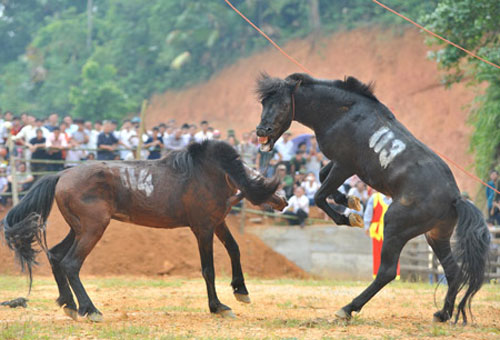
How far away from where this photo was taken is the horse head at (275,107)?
805cm

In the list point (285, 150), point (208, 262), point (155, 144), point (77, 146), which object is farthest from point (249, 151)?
point (208, 262)

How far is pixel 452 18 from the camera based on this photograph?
16.5m

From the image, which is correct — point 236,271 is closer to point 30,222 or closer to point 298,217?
point 30,222

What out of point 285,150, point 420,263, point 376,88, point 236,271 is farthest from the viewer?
point 376,88

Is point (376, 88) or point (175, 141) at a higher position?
point (376, 88)

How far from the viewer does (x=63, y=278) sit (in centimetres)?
835

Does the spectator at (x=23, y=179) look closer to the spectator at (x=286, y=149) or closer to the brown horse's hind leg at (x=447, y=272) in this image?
the spectator at (x=286, y=149)

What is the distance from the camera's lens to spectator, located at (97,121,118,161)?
1700cm

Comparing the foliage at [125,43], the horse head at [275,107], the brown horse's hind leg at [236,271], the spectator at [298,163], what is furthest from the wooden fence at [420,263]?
the foliage at [125,43]

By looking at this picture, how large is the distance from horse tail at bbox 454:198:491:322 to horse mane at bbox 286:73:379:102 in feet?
5.96

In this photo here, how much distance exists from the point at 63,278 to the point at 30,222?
0.83 metres

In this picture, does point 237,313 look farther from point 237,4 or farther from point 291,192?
point 237,4

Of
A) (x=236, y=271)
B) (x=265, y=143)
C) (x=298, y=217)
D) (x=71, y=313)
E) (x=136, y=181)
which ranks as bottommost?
(x=71, y=313)

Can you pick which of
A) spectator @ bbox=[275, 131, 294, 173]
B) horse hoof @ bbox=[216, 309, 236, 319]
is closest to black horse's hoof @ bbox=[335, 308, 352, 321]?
horse hoof @ bbox=[216, 309, 236, 319]
